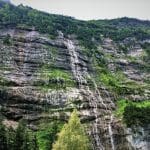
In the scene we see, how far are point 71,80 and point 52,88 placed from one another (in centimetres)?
783

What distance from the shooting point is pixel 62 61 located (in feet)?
342

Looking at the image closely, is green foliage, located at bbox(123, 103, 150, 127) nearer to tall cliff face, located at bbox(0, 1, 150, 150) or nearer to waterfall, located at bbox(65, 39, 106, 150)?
tall cliff face, located at bbox(0, 1, 150, 150)

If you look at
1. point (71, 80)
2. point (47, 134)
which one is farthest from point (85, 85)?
point (47, 134)

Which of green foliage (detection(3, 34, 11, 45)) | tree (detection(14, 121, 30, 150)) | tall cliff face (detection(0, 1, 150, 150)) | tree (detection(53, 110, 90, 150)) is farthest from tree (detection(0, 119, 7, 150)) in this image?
green foliage (detection(3, 34, 11, 45))

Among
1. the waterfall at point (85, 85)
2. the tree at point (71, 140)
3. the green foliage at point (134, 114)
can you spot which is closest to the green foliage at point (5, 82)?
the waterfall at point (85, 85)

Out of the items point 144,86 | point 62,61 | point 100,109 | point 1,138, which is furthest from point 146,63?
point 1,138

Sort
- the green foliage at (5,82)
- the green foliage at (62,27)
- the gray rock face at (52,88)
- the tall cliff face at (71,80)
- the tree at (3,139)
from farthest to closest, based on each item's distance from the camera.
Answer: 1. the green foliage at (62,27)
2. the green foliage at (5,82)
3. the tall cliff face at (71,80)
4. the gray rock face at (52,88)
5. the tree at (3,139)

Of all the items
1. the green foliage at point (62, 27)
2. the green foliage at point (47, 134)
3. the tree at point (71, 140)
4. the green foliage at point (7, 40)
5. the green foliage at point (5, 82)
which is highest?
the green foliage at point (62, 27)

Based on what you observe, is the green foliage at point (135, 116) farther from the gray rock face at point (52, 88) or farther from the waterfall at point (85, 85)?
the waterfall at point (85, 85)

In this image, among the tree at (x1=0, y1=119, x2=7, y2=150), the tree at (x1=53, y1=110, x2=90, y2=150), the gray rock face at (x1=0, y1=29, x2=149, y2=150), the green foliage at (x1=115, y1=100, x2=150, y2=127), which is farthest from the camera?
the green foliage at (x1=115, y1=100, x2=150, y2=127)

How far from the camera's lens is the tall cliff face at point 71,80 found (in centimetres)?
7894

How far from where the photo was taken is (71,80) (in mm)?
94375

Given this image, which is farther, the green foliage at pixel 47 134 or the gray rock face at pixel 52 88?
the gray rock face at pixel 52 88

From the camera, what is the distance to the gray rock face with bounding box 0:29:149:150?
78.6 m
